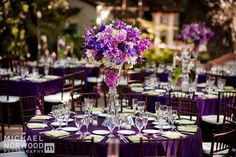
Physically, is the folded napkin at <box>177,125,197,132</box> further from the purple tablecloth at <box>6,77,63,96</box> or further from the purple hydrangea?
the purple hydrangea

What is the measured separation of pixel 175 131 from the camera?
503 cm

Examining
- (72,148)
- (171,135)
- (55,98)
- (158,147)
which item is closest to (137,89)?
(55,98)

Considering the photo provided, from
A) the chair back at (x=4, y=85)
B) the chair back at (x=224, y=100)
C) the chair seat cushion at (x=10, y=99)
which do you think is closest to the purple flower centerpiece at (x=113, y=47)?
the chair back at (x=224, y=100)

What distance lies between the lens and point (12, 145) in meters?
5.41

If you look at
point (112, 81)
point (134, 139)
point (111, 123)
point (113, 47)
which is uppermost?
point (113, 47)

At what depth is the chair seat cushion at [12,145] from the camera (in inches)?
210

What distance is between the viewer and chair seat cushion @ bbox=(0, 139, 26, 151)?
5.34 metres

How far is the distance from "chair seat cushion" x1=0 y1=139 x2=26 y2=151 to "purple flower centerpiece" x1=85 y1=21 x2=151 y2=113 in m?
1.19

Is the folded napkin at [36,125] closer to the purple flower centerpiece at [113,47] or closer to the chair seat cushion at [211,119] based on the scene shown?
the purple flower centerpiece at [113,47]

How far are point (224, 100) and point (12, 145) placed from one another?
3.47m

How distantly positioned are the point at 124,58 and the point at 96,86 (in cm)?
593

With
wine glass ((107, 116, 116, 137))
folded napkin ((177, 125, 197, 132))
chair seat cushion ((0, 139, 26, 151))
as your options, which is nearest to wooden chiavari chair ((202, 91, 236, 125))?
folded napkin ((177, 125, 197, 132))

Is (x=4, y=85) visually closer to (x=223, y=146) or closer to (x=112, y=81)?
(x=112, y=81)

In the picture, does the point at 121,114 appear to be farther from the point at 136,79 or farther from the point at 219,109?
the point at 136,79
